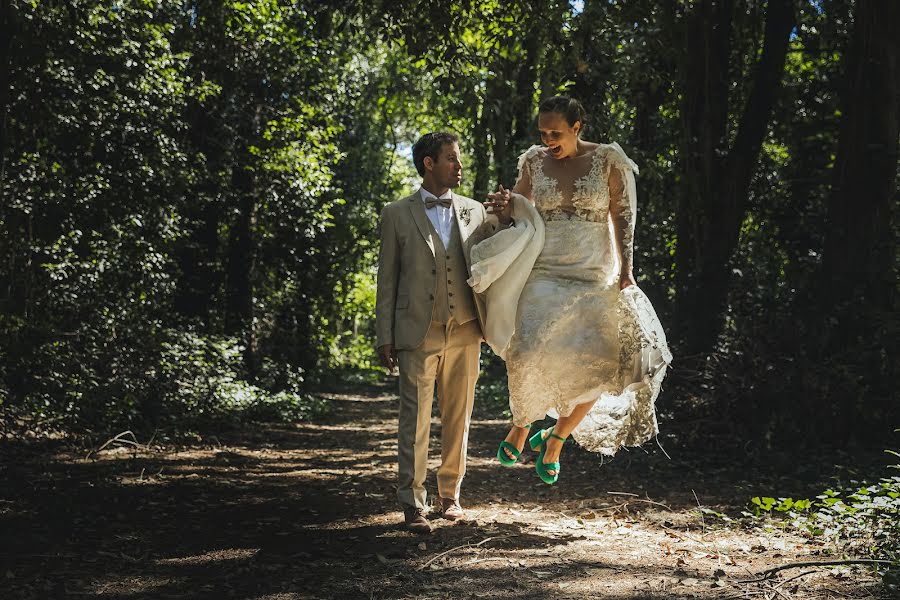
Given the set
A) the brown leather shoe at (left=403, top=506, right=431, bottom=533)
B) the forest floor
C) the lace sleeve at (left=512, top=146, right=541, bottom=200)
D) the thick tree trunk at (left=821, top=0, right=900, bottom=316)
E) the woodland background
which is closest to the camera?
the forest floor

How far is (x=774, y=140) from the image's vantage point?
1466 centimetres

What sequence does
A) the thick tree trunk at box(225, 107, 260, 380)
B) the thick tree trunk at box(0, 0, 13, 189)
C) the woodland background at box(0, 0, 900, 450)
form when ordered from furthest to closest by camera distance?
the thick tree trunk at box(225, 107, 260, 380) < the thick tree trunk at box(0, 0, 13, 189) < the woodland background at box(0, 0, 900, 450)

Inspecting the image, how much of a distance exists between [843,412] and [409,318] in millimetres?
5070

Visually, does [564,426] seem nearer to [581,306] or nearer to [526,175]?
[581,306]

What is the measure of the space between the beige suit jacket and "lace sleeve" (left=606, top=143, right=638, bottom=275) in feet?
3.33

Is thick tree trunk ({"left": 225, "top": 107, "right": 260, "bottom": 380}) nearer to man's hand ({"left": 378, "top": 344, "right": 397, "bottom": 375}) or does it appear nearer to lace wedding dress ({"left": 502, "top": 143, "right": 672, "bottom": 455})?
man's hand ({"left": 378, "top": 344, "right": 397, "bottom": 375})

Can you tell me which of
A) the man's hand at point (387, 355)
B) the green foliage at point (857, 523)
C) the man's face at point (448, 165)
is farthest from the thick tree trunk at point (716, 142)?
the man's hand at point (387, 355)

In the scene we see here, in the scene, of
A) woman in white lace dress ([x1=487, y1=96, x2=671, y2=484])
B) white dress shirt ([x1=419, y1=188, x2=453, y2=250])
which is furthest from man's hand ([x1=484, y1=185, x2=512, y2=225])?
white dress shirt ([x1=419, y1=188, x2=453, y2=250])

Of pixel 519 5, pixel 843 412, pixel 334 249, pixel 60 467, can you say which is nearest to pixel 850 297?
pixel 843 412

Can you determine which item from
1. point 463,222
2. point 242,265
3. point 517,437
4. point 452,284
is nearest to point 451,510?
point 517,437

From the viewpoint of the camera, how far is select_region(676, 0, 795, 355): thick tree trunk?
32.1 ft

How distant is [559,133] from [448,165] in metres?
0.76

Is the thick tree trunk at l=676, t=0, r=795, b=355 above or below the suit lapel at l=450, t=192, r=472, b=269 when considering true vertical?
above

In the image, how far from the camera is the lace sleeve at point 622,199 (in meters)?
5.56
